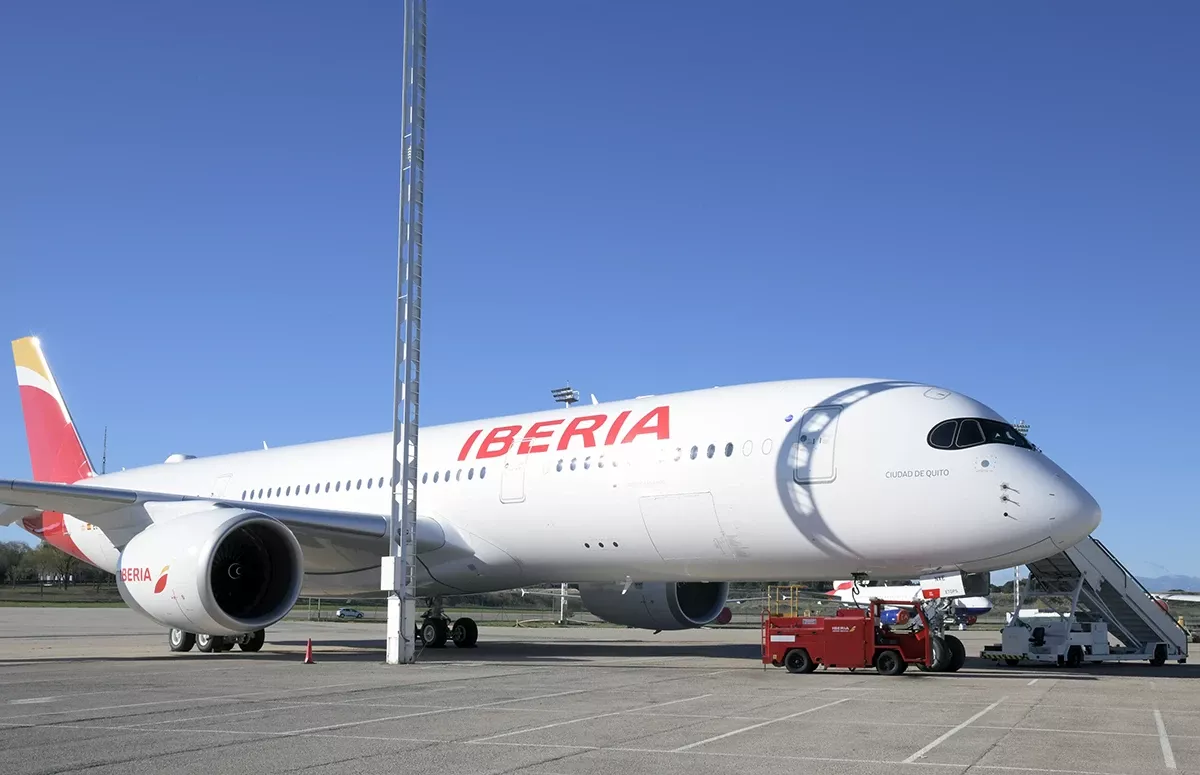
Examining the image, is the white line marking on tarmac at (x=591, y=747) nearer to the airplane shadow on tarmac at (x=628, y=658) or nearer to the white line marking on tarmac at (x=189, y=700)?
the white line marking on tarmac at (x=189, y=700)

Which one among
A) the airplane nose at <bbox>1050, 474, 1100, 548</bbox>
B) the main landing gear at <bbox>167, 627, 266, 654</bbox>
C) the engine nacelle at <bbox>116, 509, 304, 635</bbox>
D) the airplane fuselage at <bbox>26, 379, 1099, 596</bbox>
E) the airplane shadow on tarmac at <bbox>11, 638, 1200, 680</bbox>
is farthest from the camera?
the main landing gear at <bbox>167, 627, 266, 654</bbox>

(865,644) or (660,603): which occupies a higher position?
(660,603)

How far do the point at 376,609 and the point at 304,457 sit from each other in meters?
43.9

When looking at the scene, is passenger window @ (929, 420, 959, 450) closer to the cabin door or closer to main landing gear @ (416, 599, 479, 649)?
the cabin door

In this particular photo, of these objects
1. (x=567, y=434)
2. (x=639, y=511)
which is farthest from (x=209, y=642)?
(x=639, y=511)

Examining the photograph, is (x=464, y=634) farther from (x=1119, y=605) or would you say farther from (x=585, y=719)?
(x=585, y=719)

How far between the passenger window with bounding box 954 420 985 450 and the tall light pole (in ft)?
26.2

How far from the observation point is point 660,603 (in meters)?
20.2

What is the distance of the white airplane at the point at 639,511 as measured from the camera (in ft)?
47.9

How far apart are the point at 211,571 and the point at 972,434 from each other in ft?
35.0

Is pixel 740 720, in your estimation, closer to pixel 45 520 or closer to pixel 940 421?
pixel 940 421

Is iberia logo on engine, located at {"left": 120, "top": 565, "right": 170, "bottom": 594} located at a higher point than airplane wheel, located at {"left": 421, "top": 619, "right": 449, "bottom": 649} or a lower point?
higher

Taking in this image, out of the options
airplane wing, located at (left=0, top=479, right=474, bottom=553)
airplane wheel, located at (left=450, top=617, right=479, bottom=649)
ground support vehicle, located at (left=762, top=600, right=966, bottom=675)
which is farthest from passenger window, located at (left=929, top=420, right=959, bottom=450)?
airplane wheel, located at (left=450, top=617, right=479, bottom=649)

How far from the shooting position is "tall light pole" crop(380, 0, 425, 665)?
1733 centimetres
